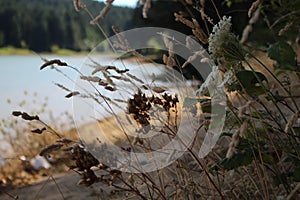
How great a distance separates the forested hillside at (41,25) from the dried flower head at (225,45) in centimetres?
1713

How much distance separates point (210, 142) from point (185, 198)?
15 centimetres

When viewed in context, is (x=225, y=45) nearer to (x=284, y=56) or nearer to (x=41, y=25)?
(x=284, y=56)

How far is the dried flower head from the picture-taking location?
71 cm

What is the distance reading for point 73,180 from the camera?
184 cm

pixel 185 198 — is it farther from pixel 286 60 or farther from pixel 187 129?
pixel 286 60

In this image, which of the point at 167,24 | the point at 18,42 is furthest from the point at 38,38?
the point at 167,24

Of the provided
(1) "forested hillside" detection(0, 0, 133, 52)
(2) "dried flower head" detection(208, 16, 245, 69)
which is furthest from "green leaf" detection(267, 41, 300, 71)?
(1) "forested hillside" detection(0, 0, 133, 52)

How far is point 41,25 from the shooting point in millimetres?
20031

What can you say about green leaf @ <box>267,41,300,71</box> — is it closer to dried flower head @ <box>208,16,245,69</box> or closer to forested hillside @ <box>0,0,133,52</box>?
dried flower head @ <box>208,16,245,69</box>

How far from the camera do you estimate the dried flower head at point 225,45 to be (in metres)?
0.71

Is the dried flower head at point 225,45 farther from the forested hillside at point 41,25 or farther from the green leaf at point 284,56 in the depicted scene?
the forested hillside at point 41,25

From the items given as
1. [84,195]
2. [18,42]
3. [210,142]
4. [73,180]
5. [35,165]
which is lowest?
[18,42]

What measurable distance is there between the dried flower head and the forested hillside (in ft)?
56.2

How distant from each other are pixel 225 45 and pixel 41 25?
2059 cm
